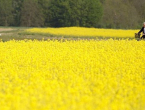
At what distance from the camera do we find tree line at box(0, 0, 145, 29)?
204 ft

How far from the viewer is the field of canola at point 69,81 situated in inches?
270

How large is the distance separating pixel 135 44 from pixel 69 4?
152 ft

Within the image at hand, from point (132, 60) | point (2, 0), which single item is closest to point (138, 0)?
point (2, 0)

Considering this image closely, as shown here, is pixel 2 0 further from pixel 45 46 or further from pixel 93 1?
pixel 45 46

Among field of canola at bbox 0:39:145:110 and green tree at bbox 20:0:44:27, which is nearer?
field of canola at bbox 0:39:145:110

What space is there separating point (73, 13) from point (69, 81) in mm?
53668

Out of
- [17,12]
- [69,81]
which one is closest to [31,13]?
[17,12]

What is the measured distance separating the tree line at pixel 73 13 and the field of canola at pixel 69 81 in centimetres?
4650

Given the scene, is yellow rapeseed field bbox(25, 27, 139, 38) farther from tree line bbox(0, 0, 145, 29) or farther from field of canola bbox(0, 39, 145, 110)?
field of canola bbox(0, 39, 145, 110)

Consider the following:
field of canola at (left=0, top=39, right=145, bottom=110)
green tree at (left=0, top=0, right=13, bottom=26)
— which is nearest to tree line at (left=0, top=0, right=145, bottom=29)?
green tree at (left=0, top=0, right=13, bottom=26)

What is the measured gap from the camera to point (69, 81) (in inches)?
356

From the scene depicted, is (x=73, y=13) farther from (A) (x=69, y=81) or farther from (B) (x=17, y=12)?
(A) (x=69, y=81)

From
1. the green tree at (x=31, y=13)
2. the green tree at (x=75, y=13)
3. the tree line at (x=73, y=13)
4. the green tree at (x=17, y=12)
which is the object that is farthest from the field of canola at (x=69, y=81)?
the green tree at (x=17, y=12)

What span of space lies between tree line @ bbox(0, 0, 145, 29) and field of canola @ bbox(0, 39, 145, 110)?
153 feet
